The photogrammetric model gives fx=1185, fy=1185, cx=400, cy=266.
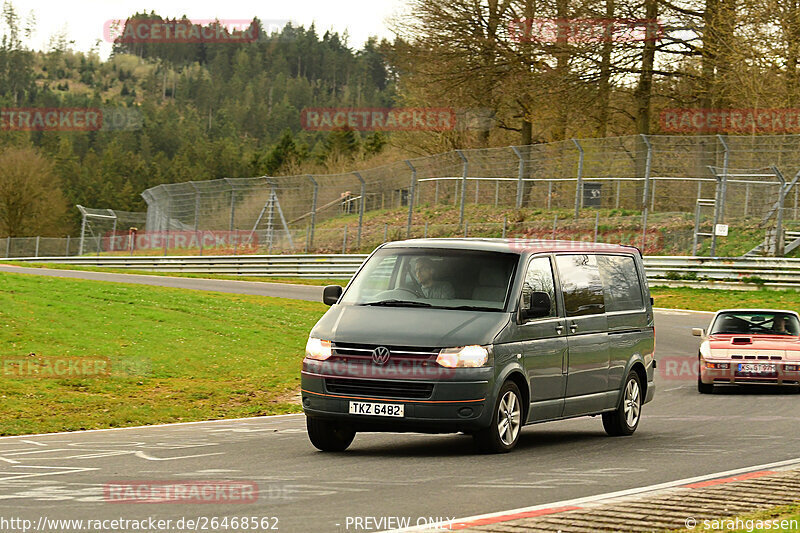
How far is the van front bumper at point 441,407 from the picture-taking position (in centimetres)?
1016

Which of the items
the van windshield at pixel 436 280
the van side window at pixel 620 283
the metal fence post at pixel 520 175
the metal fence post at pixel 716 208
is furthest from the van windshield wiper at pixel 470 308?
the metal fence post at pixel 520 175

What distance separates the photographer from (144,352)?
18.8 meters

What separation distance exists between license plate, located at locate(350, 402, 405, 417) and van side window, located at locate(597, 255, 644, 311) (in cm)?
347

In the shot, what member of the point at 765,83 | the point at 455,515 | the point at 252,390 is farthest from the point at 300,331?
the point at 765,83

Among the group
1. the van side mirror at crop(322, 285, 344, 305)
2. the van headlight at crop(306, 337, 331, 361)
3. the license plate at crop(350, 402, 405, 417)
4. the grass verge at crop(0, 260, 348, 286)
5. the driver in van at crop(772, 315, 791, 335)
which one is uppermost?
the van side mirror at crop(322, 285, 344, 305)

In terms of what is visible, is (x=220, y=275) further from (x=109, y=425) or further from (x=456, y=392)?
(x=456, y=392)

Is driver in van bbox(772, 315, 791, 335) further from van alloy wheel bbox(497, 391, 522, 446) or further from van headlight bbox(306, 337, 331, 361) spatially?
van headlight bbox(306, 337, 331, 361)

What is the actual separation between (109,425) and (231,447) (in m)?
2.86

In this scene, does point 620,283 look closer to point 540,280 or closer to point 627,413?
point 627,413

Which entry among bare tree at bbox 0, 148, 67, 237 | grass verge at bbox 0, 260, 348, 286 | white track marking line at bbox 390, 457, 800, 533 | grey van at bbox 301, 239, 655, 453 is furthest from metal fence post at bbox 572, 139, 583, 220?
bare tree at bbox 0, 148, 67, 237

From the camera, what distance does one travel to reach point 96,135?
198250mm

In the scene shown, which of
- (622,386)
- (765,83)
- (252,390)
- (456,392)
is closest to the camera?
(456,392)

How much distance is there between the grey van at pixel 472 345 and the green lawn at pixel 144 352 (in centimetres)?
405

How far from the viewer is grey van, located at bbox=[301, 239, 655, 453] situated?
33.5 feet
